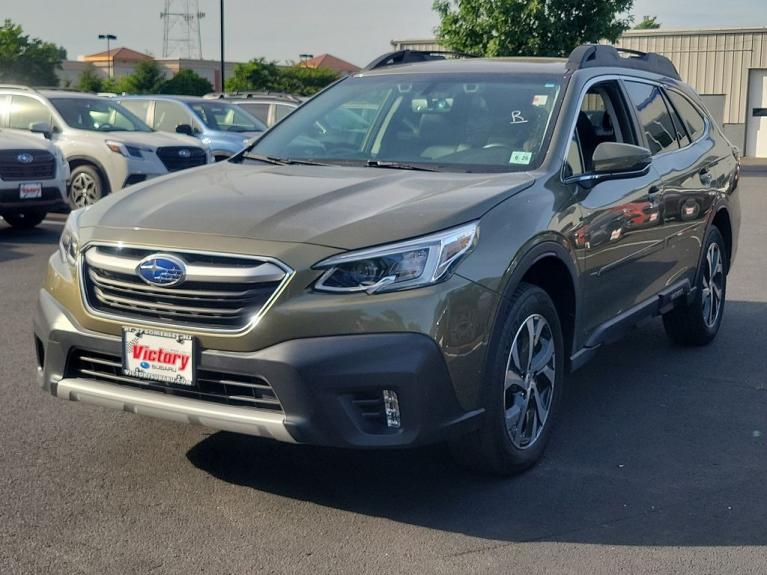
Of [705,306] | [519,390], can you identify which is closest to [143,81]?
[705,306]

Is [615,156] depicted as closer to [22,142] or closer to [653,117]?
[653,117]

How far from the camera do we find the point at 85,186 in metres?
14.4

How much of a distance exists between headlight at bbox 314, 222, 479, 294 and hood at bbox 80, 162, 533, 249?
4cm

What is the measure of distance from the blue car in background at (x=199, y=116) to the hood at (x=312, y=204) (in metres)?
13.3

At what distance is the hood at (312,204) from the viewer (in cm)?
409

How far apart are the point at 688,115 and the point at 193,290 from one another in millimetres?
4068

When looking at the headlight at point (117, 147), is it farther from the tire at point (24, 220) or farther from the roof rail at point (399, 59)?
the roof rail at point (399, 59)

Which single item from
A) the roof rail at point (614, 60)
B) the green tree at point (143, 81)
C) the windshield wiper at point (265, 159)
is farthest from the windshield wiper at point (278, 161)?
the green tree at point (143, 81)

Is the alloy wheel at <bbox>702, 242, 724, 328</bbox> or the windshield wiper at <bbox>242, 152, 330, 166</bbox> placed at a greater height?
the windshield wiper at <bbox>242, 152, 330, 166</bbox>

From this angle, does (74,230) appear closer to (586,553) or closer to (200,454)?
(200,454)

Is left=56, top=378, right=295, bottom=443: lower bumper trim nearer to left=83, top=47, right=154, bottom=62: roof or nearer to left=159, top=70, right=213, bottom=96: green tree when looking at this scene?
left=159, top=70, right=213, bottom=96: green tree

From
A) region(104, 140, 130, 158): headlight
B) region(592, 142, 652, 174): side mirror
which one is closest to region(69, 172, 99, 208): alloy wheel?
region(104, 140, 130, 158): headlight

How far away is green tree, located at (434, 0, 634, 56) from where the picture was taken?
2798 cm

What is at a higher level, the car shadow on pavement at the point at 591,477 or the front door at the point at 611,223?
the front door at the point at 611,223
